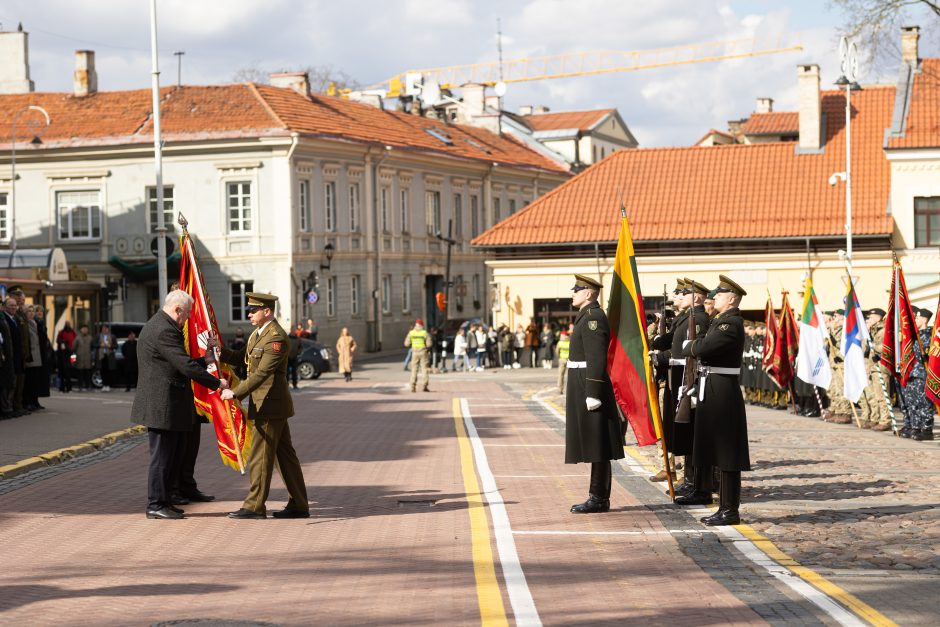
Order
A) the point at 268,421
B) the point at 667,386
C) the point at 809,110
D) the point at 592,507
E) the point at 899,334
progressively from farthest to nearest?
the point at 809,110 → the point at 899,334 → the point at 667,386 → the point at 592,507 → the point at 268,421

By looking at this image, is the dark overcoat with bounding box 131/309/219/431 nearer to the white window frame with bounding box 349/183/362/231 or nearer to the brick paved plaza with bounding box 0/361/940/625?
the brick paved plaza with bounding box 0/361/940/625

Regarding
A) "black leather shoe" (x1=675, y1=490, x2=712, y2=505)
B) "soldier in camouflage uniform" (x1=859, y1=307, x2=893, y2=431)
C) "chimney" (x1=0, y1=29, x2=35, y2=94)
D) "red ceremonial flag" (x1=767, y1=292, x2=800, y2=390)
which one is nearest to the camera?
"black leather shoe" (x1=675, y1=490, x2=712, y2=505)

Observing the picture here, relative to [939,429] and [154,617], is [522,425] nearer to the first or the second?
[939,429]

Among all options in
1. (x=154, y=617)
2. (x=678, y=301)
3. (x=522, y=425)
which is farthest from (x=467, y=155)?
(x=154, y=617)

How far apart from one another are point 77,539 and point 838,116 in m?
46.0

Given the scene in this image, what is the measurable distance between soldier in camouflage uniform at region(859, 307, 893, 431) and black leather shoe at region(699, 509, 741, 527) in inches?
455

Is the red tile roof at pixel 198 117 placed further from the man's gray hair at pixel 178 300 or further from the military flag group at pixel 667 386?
the man's gray hair at pixel 178 300

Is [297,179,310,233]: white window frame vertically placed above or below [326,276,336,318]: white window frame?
above

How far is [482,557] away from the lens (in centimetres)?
1037

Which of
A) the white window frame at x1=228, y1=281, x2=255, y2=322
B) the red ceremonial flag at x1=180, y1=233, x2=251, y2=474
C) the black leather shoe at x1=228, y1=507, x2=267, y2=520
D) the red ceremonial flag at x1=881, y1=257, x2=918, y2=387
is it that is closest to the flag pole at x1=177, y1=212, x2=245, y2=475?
the red ceremonial flag at x1=180, y1=233, x2=251, y2=474

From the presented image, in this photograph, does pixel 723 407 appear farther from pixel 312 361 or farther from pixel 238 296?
pixel 238 296

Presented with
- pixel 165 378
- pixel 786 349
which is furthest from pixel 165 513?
pixel 786 349

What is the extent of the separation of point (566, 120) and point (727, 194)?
49.5 m

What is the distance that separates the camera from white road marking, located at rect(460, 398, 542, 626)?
844 centimetres
